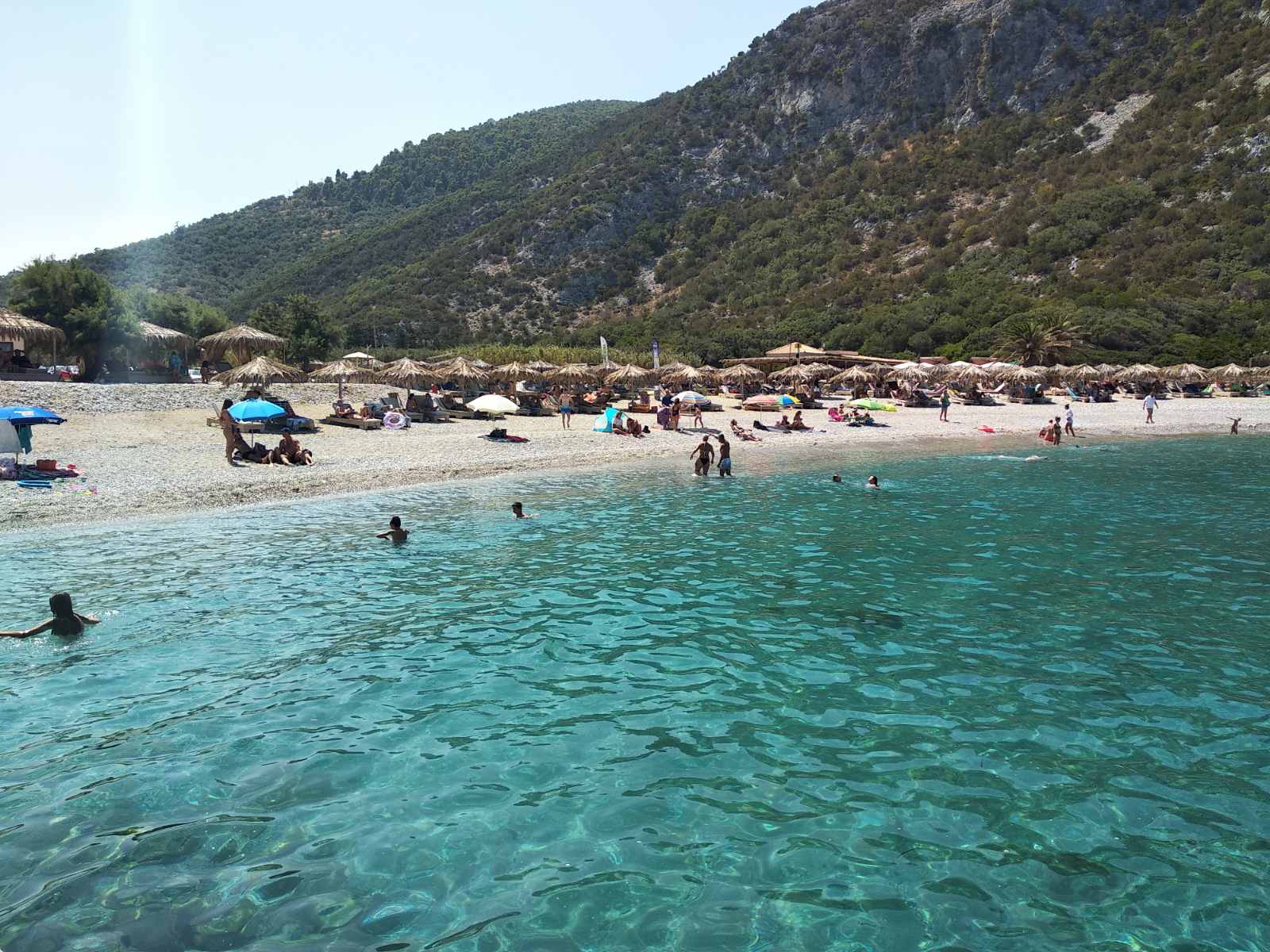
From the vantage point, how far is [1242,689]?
7211 millimetres

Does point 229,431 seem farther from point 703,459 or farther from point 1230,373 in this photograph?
point 1230,373

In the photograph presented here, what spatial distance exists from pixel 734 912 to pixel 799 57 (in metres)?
144

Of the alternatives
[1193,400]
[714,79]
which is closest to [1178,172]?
[1193,400]

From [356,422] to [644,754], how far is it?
85.2 ft

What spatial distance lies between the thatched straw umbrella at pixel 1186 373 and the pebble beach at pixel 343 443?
8372mm

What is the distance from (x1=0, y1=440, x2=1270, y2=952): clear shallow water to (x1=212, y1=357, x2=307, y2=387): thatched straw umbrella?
17.8 meters

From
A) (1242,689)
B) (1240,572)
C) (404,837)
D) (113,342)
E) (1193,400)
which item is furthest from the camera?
(1193,400)

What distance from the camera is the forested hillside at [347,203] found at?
12556cm

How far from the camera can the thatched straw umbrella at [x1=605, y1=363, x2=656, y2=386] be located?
4000 centimetres

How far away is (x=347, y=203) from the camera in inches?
6161

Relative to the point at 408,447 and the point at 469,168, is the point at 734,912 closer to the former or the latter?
the point at 408,447

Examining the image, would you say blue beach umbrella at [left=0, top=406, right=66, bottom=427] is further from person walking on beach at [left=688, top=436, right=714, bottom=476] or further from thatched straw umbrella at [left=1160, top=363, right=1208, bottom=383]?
thatched straw umbrella at [left=1160, top=363, right=1208, bottom=383]

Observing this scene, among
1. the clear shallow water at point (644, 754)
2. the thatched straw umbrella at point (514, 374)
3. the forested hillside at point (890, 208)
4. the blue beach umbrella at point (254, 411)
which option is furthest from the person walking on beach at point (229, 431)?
the forested hillside at point (890, 208)

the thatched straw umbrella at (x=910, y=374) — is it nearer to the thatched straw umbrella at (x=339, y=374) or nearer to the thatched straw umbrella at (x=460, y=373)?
the thatched straw umbrella at (x=460, y=373)
